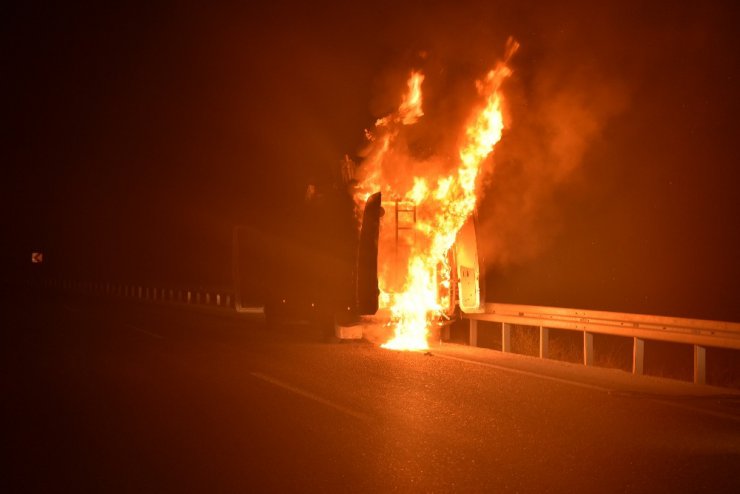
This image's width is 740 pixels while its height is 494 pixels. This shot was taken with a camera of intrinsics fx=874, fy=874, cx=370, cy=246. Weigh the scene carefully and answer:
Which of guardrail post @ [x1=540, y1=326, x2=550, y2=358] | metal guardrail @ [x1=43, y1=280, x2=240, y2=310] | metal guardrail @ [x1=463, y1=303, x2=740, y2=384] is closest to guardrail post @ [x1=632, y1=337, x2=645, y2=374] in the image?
metal guardrail @ [x1=463, y1=303, x2=740, y2=384]

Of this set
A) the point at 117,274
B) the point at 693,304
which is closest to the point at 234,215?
the point at 117,274

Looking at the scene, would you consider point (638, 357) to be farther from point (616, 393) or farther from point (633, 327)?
point (616, 393)

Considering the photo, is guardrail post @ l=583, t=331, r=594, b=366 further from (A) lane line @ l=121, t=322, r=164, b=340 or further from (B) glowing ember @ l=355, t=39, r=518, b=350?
(A) lane line @ l=121, t=322, r=164, b=340

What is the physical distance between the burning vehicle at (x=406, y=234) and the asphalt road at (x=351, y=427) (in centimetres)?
134

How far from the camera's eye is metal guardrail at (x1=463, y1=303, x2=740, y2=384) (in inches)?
453

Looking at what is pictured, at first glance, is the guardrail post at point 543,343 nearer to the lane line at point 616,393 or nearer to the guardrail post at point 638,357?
the lane line at point 616,393

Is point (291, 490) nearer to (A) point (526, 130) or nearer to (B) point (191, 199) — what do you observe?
(A) point (526, 130)

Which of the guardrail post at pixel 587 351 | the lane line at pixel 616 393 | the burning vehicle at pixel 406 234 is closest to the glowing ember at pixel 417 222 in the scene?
the burning vehicle at pixel 406 234

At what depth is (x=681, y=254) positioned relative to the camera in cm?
2955

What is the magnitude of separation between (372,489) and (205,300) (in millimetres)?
29114

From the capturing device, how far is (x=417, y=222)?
15.6m

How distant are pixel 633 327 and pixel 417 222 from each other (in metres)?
4.36

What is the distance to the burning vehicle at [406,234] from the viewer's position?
15.3 meters

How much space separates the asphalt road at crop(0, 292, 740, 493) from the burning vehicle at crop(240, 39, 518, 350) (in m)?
1.34
